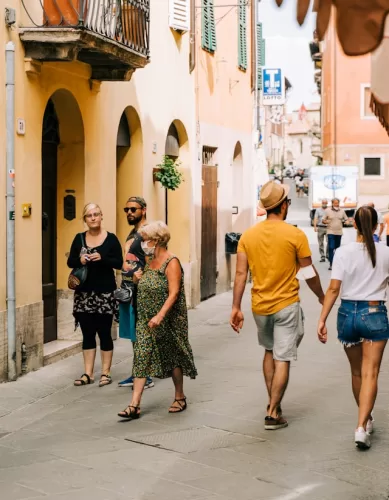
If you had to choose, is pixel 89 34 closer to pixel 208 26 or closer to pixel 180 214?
pixel 180 214

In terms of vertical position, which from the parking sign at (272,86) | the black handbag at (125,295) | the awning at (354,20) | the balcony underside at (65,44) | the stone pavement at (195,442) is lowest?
the stone pavement at (195,442)

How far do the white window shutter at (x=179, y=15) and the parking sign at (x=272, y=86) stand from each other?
567 inches

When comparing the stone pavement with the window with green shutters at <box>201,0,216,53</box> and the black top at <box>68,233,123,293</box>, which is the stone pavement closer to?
the black top at <box>68,233,123,293</box>

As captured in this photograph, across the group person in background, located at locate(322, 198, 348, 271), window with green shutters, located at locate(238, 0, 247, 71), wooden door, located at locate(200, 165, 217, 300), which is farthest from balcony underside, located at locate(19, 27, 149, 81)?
person in background, located at locate(322, 198, 348, 271)

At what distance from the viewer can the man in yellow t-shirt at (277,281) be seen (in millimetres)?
7703

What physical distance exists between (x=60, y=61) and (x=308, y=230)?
33.5m

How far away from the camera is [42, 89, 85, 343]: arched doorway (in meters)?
→ 11.9

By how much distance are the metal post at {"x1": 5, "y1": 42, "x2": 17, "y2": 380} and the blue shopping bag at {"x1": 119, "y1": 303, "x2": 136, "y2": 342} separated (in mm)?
1128

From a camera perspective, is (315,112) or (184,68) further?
(315,112)

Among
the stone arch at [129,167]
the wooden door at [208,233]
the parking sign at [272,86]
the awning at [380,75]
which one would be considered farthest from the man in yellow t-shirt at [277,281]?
the parking sign at [272,86]

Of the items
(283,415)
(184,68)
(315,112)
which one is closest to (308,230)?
(184,68)

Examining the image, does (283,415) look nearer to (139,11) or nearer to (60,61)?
(60,61)

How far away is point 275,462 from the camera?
22.5ft

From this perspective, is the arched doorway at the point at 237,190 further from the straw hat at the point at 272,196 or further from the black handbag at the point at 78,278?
the straw hat at the point at 272,196
